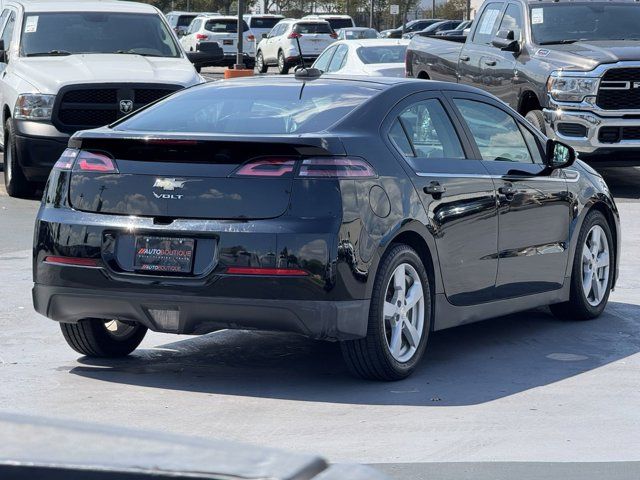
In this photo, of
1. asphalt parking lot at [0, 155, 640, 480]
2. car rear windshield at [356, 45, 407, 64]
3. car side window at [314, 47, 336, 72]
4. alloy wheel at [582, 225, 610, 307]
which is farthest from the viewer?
car side window at [314, 47, 336, 72]

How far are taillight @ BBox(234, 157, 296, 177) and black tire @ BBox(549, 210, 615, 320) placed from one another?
2666 mm

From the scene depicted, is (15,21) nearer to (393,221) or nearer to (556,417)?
(393,221)

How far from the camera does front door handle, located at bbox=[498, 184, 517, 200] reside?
24.9 feet

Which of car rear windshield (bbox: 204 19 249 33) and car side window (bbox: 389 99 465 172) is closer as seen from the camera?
car side window (bbox: 389 99 465 172)

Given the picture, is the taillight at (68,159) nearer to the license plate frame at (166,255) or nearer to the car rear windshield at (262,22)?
the license plate frame at (166,255)

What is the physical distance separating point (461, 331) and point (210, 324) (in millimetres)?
2384

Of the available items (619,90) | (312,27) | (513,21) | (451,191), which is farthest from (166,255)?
(312,27)

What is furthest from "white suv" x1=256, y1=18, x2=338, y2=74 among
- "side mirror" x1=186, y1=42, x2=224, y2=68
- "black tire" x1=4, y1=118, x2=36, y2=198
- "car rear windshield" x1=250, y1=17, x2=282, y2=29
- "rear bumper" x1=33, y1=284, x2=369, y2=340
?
"rear bumper" x1=33, y1=284, x2=369, y2=340

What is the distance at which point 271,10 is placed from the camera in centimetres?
9488

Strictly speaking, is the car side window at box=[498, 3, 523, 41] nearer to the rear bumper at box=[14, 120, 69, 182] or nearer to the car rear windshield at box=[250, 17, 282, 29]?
the rear bumper at box=[14, 120, 69, 182]

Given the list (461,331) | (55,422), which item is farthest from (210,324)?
(55,422)

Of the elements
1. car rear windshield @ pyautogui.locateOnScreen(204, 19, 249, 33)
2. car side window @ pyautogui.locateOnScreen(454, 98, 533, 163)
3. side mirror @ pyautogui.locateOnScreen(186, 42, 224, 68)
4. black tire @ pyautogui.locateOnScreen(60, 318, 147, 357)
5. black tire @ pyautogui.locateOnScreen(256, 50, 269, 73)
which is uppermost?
car side window @ pyautogui.locateOnScreen(454, 98, 533, 163)

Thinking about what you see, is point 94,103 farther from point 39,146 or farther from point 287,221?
point 287,221

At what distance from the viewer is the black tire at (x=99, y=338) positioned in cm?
704
